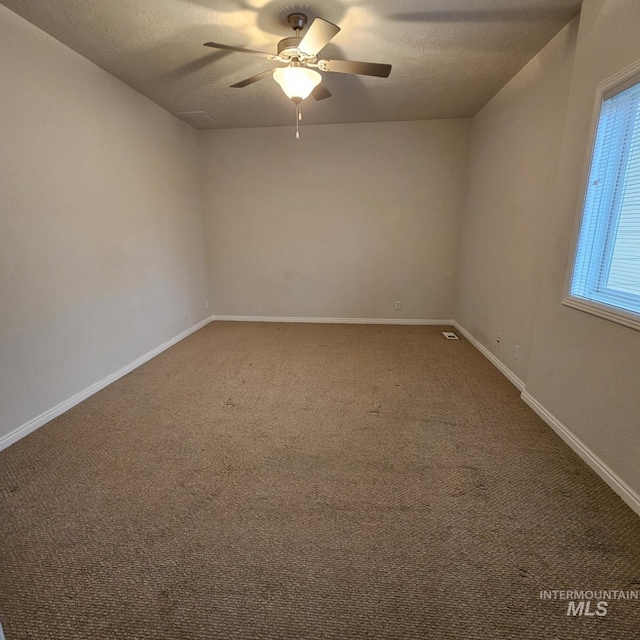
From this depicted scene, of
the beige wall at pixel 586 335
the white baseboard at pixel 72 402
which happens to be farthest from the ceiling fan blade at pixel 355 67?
the white baseboard at pixel 72 402

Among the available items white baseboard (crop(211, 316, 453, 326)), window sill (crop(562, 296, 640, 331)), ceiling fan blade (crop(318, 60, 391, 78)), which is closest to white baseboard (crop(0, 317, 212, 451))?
white baseboard (crop(211, 316, 453, 326))

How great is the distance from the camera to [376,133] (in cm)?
417

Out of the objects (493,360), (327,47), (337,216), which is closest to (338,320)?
(337,216)

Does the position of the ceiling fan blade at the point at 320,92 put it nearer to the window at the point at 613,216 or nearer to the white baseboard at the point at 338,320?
the window at the point at 613,216

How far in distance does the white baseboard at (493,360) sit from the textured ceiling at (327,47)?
255 centimetres

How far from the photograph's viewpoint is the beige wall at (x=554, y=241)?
1678 mm

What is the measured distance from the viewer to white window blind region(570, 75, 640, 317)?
168 cm

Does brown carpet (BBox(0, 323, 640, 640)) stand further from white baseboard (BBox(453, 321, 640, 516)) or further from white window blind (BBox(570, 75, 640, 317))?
white window blind (BBox(570, 75, 640, 317))

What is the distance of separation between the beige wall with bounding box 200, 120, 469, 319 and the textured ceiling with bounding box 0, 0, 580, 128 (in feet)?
2.65

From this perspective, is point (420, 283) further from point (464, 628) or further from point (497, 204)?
point (464, 628)

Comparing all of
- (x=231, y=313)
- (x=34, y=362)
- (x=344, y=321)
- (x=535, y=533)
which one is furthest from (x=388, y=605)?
(x=231, y=313)

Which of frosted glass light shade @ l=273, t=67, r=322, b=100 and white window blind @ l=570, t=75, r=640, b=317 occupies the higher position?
frosted glass light shade @ l=273, t=67, r=322, b=100

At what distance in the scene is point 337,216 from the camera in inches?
175

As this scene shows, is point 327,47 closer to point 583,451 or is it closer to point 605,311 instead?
point 605,311
